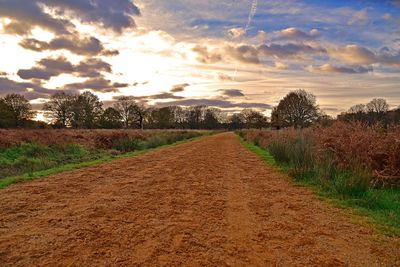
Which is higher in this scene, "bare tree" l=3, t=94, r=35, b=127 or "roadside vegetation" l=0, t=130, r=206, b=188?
"bare tree" l=3, t=94, r=35, b=127

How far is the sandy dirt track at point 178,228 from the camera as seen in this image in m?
4.18

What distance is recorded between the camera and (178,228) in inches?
210

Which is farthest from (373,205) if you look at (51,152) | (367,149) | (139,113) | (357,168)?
(139,113)

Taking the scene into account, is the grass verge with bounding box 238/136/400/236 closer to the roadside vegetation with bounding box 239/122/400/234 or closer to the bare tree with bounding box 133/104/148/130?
the roadside vegetation with bounding box 239/122/400/234

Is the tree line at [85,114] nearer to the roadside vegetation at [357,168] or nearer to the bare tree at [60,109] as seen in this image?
the bare tree at [60,109]

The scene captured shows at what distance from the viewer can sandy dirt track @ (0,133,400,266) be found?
418cm

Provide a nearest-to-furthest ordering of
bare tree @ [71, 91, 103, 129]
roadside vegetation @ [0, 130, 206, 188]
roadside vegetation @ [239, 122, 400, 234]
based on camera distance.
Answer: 1. roadside vegetation @ [239, 122, 400, 234]
2. roadside vegetation @ [0, 130, 206, 188]
3. bare tree @ [71, 91, 103, 129]

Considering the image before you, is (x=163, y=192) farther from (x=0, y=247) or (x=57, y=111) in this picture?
(x=57, y=111)

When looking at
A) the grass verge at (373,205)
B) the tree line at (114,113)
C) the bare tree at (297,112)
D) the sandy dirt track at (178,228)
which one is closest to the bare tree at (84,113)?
the tree line at (114,113)

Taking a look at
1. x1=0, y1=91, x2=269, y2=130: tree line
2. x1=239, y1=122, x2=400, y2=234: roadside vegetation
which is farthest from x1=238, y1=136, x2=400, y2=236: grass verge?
x1=0, y1=91, x2=269, y2=130: tree line

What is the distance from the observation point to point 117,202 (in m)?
7.05

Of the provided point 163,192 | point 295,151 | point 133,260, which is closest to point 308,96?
point 295,151

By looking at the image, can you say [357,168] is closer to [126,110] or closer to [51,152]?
[51,152]

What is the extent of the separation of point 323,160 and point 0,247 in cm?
881
